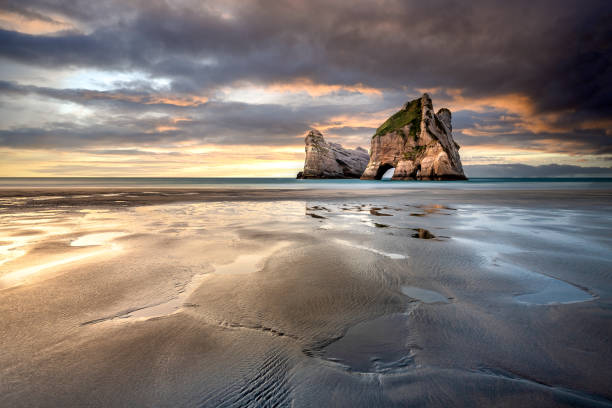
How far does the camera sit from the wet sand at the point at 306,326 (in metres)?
1.88

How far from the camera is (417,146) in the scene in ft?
270

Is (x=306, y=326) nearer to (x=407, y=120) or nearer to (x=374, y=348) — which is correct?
(x=374, y=348)

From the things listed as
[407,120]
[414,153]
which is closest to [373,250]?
[414,153]

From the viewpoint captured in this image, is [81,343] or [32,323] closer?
[81,343]

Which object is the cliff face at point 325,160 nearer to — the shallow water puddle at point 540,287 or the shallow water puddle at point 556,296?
the shallow water puddle at point 540,287

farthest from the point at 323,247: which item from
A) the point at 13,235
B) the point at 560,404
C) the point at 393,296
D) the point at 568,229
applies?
the point at 13,235

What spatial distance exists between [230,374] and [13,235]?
27.4 feet

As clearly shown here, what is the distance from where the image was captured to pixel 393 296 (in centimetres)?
345

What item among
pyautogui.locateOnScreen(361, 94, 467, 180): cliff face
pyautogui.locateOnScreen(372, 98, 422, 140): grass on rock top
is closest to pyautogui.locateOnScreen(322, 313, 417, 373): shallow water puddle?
pyautogui.locateOnScreen(361, 94, 467, 180): cliff face

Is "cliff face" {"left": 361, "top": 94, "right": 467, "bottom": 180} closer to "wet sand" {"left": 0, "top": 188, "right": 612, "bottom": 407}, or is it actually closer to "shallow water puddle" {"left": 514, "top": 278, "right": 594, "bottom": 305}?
"wet sand" {"left": 0, "top": 188, "right": 612, "bottom": 407}

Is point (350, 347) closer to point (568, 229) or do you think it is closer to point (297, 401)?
point (297, 401)

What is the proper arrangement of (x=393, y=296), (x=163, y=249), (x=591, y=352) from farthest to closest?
(x=163, y=249)
(x=393, y=296)
(x=591, y=352)

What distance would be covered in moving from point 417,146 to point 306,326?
87.3 m

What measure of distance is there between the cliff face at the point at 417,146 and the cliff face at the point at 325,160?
18.9 m
